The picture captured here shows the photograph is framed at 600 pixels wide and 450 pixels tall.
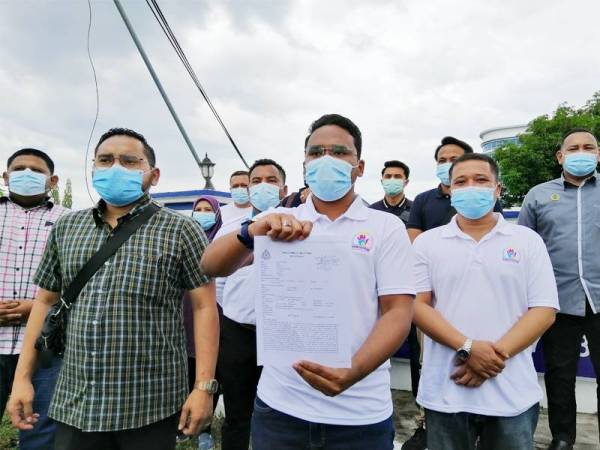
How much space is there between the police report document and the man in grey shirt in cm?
246

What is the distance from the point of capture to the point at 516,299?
2121mm

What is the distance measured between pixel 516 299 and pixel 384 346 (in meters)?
0.96

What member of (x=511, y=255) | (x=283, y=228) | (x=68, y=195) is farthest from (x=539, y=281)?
(x=68, y=195)

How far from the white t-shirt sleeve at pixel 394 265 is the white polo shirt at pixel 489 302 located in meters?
0.65

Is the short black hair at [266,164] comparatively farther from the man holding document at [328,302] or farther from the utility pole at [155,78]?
the utility pole at [155,78]

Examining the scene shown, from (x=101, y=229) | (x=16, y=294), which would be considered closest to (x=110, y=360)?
(x=101, y=229)

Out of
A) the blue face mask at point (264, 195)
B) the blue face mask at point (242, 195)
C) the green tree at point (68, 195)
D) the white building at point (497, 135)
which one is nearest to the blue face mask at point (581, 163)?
the blue face mask at point (264, 195)

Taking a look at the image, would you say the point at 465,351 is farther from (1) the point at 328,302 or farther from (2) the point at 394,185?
(2) the point at 394,185

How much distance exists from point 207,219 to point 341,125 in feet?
9.41

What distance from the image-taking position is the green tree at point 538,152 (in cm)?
2153

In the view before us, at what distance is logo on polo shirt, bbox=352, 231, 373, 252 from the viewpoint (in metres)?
1.62

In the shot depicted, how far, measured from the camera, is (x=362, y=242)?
1.63m

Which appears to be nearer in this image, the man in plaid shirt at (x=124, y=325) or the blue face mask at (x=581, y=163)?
the man in plaid shirt at (x=124, y=325)

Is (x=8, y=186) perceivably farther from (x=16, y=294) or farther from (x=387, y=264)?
(x=387, y=264)
